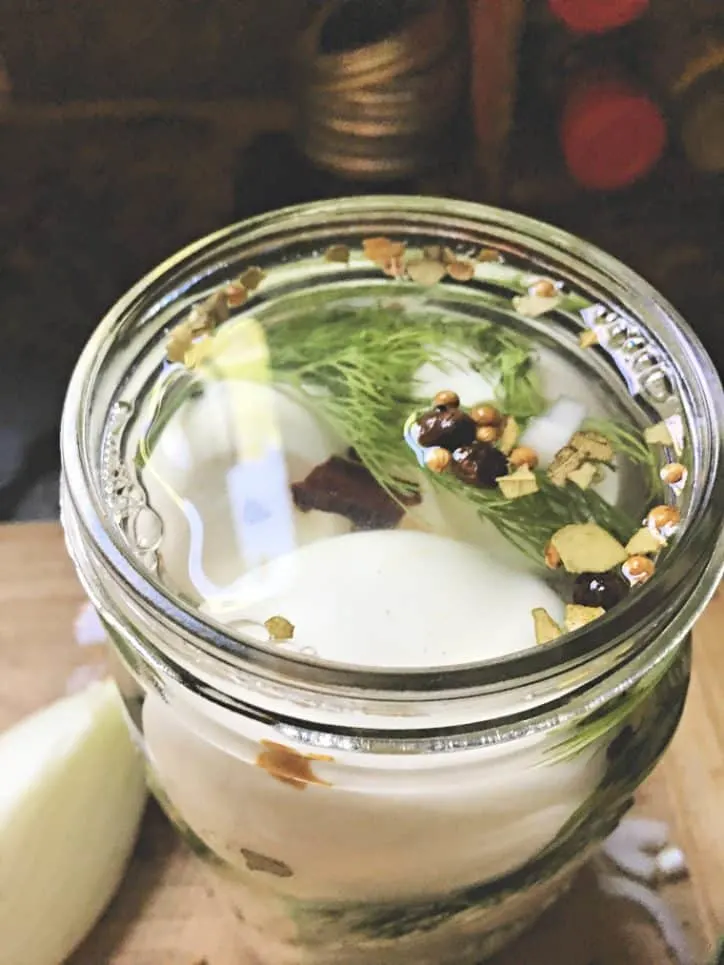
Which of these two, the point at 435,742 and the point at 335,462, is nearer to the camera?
the point at 435,742

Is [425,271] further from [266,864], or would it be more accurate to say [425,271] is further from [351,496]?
[266,864]

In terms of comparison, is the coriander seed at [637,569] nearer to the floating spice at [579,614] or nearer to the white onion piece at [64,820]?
the floating spice at [579,614]

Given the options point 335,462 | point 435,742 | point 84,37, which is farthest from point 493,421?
point 84,37

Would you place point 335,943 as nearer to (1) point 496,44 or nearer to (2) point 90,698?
(2) point 90,698

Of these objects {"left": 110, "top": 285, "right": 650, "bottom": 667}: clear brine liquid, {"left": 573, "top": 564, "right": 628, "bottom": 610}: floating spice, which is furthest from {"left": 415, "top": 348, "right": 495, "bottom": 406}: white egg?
{"left": 573, "top": 564, "right": 628, "bottom": 610}: floating spice

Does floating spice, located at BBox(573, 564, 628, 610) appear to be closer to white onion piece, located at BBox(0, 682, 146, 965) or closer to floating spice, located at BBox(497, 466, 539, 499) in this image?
floating spice, located at BBox(497, 466, 539, 499)

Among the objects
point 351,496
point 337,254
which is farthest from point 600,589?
point 337,254

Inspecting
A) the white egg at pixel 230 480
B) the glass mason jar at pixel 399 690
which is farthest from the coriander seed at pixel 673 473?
the white egg at pixel 230 480
